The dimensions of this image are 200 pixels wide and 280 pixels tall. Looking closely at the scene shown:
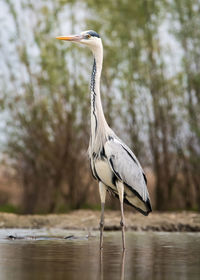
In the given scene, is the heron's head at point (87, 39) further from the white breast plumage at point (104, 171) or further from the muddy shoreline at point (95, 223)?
the muddy shoreline at point (95, 223)

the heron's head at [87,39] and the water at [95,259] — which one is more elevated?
the heron's head at [87,39]

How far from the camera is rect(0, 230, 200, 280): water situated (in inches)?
152

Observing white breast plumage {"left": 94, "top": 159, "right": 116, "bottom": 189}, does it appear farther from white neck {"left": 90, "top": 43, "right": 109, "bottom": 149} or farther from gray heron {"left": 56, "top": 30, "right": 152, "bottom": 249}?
white neck {"left": 90, "top": 43, "right": 109, "bottom": 149}

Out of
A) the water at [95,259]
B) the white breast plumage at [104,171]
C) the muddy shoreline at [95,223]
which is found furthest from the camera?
the muddy shoreline at [95,223]

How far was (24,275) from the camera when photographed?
12.4 ft

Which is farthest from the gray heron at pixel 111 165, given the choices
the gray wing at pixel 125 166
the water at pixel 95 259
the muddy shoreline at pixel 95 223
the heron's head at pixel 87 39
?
the muddy shoreline at pixel 95 223

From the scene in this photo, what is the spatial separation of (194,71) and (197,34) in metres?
0.95

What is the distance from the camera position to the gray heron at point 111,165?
6.56 m

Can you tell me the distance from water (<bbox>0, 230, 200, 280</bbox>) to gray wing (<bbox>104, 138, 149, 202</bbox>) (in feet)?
2.29

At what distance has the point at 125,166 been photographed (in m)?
6.66

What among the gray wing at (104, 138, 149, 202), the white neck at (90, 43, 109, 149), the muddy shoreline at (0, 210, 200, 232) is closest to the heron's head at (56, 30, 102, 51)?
the white neck at (90, 43, 109, 149)

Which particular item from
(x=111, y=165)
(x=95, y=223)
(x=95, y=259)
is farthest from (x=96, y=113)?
(x=95, y=223)

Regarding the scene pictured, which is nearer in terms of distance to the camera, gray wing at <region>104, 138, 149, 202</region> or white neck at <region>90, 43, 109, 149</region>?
gray wing at <region>104, 138, 149, 202</region>

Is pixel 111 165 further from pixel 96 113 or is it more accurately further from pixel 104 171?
pixel 96 113
